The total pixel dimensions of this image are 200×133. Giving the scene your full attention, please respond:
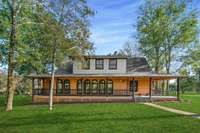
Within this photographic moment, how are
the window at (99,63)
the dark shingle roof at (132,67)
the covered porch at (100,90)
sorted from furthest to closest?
the dark shingle roof at (132,67), the window at (99,63), the covered porch at (100,90)

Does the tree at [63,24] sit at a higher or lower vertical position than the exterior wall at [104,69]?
higher

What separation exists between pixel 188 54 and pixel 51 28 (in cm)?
2687

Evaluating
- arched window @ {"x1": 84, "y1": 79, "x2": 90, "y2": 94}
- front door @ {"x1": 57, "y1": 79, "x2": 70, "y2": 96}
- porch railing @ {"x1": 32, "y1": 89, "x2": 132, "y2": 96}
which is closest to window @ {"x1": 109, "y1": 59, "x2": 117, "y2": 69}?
porch railing @ {"x1": 32, "y1": 89, "x2": 132, "y2": 96}

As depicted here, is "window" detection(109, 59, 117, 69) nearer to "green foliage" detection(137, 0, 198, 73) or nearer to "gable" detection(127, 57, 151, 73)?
"gable" detection(127, 57, 151, 73)

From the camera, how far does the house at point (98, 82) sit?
102 ft

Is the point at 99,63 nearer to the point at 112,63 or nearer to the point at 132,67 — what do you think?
the point at 112,63

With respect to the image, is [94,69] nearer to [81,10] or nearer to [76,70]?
[76,70]

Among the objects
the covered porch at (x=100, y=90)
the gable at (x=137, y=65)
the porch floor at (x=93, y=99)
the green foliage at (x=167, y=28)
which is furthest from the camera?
the green foliage at (x=167, y=28)

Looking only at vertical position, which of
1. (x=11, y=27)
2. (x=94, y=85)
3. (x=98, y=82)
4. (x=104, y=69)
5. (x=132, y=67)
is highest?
(x=11, y=27)

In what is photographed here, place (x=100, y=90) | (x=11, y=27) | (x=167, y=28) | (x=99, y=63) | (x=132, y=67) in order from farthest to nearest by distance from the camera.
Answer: (x=167, y=28) < (x=132, y=67) < (x=100, y=90) < (x=99, y=63) < (x=11, y=27)

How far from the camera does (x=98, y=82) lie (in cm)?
3366

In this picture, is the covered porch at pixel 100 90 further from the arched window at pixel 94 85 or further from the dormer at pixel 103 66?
the dormer at pixel 103 66

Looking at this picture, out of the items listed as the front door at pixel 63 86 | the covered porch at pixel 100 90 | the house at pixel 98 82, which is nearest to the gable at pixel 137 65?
the house at pixel 98 82

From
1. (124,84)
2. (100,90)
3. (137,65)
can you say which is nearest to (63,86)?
(100,90)
